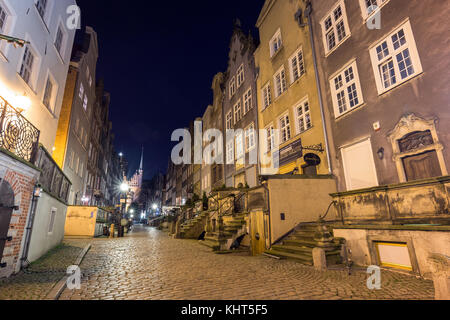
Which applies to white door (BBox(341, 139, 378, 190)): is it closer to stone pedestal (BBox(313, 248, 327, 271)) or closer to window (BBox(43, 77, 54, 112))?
stone pedestal (BBox(313, 248, 327, 271))

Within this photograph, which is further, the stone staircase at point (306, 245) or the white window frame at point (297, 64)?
the white window frame at point (297, 64)

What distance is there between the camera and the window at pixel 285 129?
17.4m

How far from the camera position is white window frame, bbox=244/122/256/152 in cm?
2144

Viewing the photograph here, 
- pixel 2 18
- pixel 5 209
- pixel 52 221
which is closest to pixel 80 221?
pixel 52 221

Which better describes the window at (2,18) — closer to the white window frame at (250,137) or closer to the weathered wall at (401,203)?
the weathered wall at (401,203)

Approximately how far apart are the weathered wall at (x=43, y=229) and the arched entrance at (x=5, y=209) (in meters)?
A: 1.96

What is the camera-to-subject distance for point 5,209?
6.19 metres

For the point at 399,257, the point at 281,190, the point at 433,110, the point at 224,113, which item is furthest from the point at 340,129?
the point at 224,113

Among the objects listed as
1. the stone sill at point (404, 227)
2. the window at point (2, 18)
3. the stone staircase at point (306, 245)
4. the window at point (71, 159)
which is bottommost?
the stone staircase at point (306, 245)

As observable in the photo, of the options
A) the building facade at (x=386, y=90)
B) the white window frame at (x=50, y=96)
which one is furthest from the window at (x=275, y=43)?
the white window frame at (x=50, y=96)

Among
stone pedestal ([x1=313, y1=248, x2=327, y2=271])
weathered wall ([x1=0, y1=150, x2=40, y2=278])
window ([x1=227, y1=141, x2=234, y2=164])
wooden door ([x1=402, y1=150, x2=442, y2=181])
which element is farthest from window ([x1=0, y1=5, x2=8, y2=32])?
window ([x1=227, y1=141, x2=234, y2=164])

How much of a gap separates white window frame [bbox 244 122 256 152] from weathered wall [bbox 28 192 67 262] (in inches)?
593

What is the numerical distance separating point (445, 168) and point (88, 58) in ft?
99.8

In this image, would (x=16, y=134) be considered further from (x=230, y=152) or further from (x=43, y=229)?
(x=230, y=152)
